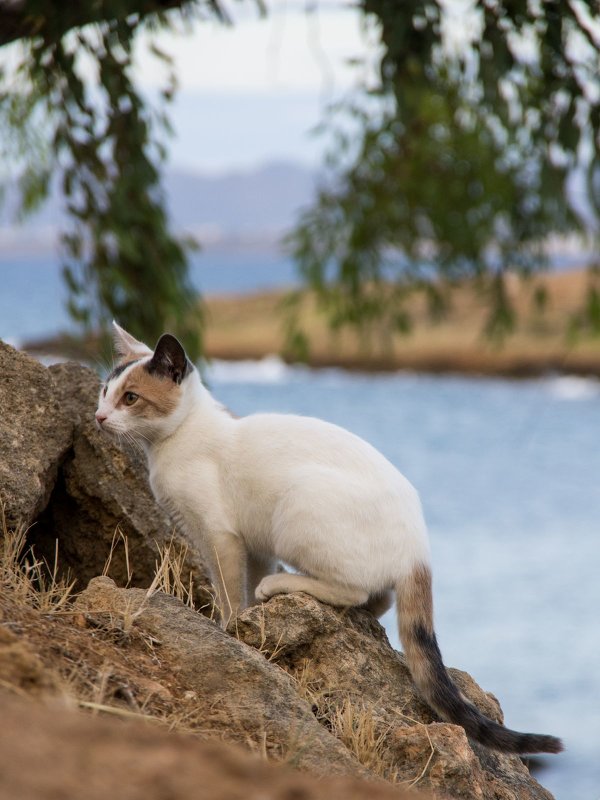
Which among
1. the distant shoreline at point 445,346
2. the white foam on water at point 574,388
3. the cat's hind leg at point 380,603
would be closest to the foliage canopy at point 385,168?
the cat's hind leg at point 380,603

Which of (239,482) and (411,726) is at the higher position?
(239,482)

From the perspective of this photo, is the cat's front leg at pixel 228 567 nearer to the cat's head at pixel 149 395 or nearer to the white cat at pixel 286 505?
the white cat at pixel 286 505

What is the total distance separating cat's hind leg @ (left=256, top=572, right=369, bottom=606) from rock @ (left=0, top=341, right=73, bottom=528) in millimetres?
892

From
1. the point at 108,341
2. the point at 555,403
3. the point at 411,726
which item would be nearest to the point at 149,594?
the point at 411,726

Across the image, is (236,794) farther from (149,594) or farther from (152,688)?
(149,594)

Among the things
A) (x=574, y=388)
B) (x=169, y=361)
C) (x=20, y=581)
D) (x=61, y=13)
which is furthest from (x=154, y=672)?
(x=574, y=388)

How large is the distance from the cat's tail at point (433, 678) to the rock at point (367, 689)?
89 millimetres

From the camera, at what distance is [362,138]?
7.43 meters

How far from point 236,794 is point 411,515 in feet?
6.53

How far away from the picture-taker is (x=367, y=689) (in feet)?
11.8

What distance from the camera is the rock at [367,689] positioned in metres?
3.27

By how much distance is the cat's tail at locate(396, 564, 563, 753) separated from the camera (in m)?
3.46

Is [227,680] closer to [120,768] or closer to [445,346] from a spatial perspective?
[120,768]

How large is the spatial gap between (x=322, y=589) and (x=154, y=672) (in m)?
0.79
